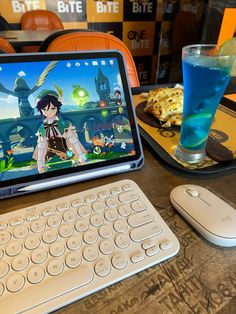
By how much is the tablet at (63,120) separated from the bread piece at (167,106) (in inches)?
6.7

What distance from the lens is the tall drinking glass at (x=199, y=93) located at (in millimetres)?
395

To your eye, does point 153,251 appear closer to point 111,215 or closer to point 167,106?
point 111,215

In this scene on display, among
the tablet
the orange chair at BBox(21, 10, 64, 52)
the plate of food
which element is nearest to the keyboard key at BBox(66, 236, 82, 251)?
the tablet

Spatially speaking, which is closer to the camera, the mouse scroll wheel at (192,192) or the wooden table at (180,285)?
the wooden table at (180,285)

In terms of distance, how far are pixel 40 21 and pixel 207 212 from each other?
2.52m

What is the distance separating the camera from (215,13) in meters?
1.86

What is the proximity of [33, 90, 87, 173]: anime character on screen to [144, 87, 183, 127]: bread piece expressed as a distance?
253 mm

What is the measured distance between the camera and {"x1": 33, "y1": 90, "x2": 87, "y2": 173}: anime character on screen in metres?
0.39

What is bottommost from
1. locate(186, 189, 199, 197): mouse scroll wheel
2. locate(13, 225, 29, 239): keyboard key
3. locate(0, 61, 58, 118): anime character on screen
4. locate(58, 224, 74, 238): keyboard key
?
locate(58, 224, 74, 238): keyboard key

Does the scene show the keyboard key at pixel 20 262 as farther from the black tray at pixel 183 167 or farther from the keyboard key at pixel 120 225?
the black tray at pixel 183 167

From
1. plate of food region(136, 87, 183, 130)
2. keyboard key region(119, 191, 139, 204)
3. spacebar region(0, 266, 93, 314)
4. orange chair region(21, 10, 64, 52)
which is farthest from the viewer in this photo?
orange chair region(21, 10, 64, 52)

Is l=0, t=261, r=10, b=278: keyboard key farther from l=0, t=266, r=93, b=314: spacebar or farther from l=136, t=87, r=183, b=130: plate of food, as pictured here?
l=136, t=87, r=183, b=130: plate of food

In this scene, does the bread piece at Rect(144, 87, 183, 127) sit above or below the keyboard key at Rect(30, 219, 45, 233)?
above

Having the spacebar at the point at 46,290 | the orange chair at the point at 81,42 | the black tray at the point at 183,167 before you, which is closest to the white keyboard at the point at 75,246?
the spacebar at the point at 46,290
